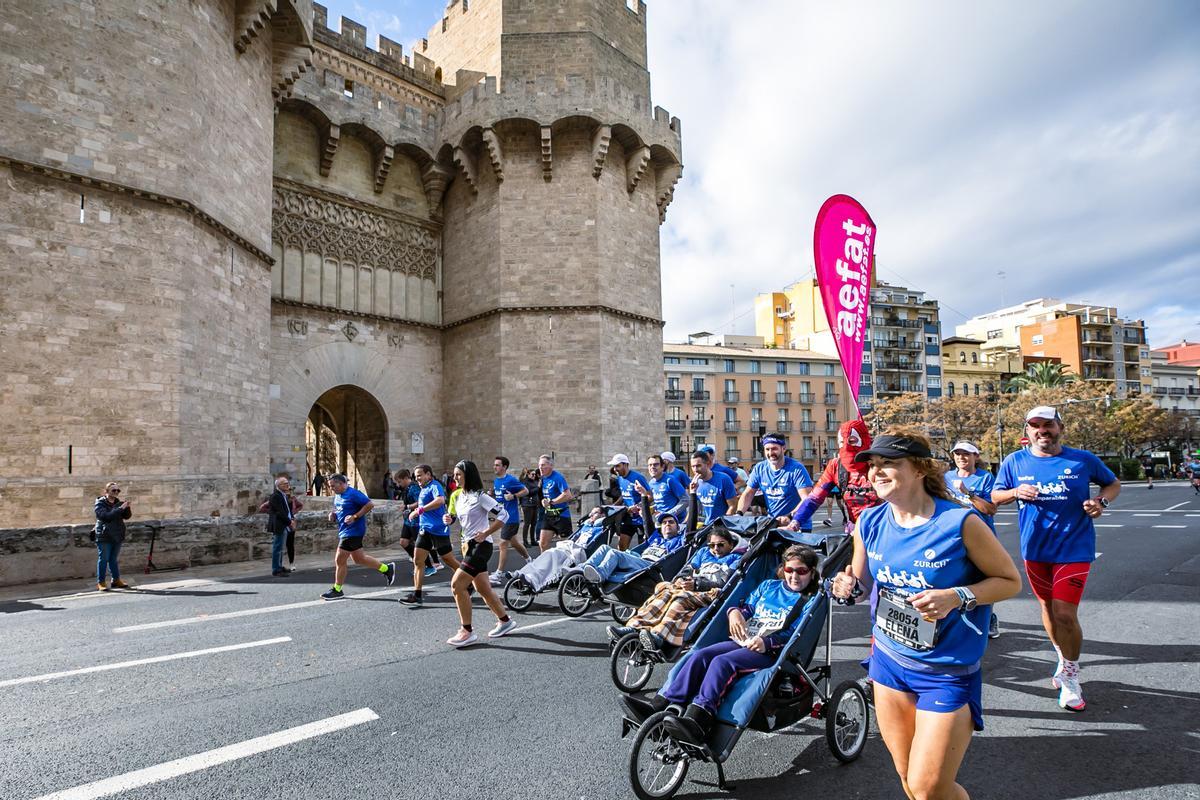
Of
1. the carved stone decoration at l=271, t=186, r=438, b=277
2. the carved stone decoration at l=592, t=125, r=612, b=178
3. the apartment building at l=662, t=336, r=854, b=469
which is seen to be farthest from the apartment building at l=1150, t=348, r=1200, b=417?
the carved stone decoration at l=271, t=186, r=438, b=277

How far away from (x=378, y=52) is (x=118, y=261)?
12559mm

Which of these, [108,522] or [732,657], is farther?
[108,522]

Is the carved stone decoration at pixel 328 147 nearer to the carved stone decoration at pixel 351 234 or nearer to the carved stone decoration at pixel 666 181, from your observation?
the carved stone decoration at pixel 351 234

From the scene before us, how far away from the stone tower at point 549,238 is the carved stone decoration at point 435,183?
460 millimetres

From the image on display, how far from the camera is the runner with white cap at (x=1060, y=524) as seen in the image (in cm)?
419

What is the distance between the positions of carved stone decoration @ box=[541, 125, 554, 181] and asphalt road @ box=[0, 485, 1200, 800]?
1637 cm

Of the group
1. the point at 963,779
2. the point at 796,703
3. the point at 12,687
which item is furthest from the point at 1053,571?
the point at 12,687

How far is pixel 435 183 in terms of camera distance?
72.7 feet

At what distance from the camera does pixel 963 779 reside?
3.32 m

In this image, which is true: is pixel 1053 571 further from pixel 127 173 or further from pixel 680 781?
pixel 127 173

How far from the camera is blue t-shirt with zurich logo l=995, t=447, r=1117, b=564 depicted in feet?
14.1

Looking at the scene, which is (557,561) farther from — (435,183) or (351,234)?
(435,183)

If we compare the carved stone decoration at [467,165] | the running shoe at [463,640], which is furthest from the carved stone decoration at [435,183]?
the running shoe at [463,640]

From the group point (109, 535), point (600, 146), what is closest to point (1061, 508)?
point (109, 535)
